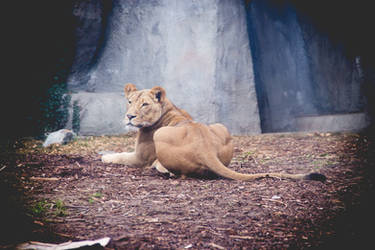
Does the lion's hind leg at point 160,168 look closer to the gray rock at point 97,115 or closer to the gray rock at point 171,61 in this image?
the gray rock at point 171,61

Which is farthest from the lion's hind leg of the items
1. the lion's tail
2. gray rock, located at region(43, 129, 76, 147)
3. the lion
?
gray rock, located at region(43, 129, 76, 147)

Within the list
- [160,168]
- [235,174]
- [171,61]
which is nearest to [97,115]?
[171,61]

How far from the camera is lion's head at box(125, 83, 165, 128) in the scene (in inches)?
181

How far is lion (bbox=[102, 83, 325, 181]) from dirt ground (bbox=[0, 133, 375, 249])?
127 millimetres

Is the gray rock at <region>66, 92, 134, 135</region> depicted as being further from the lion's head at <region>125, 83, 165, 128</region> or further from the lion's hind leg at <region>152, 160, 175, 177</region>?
the lion's hind leg at <region>152, 160, 175, 177</region>

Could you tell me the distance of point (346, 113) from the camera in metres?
9.70

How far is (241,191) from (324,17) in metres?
7.92

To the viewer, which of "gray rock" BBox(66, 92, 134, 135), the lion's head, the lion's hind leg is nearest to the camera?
the lion's hind leg

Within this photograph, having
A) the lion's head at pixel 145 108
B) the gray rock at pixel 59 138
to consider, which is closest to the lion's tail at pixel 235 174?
the lion's head at pixel 145 108

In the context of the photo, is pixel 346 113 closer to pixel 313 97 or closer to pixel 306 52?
pixel 313 97

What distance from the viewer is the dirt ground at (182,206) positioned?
2.05 m

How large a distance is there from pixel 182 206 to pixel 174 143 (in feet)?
4.15

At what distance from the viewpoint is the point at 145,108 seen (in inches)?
183

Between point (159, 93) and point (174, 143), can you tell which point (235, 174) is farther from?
point (159, 93)
